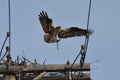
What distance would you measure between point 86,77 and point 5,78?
7.07ft

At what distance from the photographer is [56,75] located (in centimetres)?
2975

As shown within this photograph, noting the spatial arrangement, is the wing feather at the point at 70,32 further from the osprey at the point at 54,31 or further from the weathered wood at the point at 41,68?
the weathered wood at the point at 41,68

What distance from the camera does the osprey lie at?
30.0 metres

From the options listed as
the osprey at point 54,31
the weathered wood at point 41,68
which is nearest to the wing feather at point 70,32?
the osprey at point 54,31

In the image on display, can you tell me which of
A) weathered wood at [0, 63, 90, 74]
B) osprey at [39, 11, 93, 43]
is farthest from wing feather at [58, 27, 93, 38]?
weathered wood at [0, 63, 90, 74]

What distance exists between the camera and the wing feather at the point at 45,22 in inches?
1179

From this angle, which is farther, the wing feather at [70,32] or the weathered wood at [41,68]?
the wing feather at [70,32]

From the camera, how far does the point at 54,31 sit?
30422mm

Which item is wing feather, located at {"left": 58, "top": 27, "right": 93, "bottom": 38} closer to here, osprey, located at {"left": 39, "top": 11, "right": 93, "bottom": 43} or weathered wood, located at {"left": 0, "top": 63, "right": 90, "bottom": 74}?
osprey, located at {"left": 39, "top": 11, "right": 93, "bottom": 43}

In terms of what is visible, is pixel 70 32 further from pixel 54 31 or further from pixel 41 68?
pixel 41 68

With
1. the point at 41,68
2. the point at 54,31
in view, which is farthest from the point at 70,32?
the point at 41,68

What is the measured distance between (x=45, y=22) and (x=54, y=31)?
49cm

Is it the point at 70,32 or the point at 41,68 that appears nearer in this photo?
the point at 41,68

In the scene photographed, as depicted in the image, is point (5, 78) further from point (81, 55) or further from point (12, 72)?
point (81, 55)
